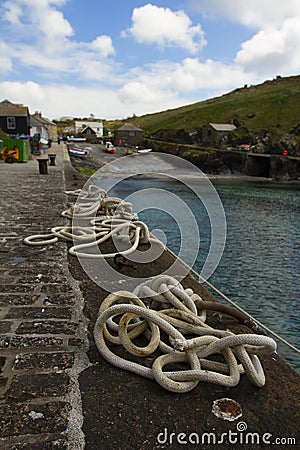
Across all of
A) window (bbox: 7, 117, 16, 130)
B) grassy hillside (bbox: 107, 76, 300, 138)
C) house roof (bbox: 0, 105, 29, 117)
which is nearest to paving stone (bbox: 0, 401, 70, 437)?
house roof (bbox: 0, 105, 29, 117)

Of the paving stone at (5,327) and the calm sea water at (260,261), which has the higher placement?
the paving stone at (5,327)

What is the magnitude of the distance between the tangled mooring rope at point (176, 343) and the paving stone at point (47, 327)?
1.10ft

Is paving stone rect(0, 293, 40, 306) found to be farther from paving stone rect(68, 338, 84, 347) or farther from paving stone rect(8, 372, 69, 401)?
paving stone rect(8, 372, 69, 401)

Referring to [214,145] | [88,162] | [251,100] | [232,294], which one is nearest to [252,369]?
[232,294]

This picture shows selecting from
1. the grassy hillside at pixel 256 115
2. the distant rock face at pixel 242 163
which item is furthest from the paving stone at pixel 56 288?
the grassy hillside at pixel 256 115

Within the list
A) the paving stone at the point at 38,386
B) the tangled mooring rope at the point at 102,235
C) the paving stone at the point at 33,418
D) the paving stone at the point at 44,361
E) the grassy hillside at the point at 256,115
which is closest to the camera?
the paving stone at the point at 33,418

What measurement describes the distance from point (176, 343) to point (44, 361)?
0.87 m

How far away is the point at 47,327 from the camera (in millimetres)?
2824

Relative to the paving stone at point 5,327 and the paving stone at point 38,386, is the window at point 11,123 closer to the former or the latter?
the paving stone at point 5,327

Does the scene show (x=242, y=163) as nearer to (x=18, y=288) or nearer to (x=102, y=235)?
(x=102, y=235)

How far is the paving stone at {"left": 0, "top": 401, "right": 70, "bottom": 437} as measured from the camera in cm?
181

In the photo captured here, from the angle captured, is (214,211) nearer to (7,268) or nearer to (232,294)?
(232,294)

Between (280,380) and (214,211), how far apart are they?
2219 cm

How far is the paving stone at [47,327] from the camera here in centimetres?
276
